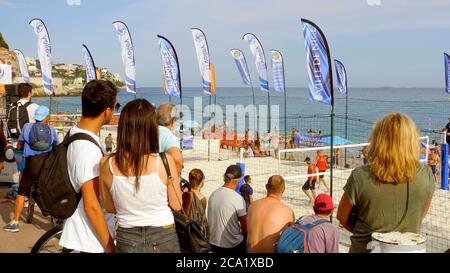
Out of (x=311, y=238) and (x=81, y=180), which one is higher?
(x=81, y=180)

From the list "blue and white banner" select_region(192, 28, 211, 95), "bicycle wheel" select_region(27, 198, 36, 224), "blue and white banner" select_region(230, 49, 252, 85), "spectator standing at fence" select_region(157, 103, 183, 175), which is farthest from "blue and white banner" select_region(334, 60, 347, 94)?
"spectator standing at fence" select_region(157, 103, 183, 175)

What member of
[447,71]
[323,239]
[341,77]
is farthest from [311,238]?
[341,77]

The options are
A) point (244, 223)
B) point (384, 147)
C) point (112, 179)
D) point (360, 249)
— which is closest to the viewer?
point (112, 179)

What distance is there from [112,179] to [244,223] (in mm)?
2268

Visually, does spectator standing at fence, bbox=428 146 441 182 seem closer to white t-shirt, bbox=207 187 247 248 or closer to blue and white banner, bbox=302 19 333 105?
blue and white banner, bbox=302 19 333 105

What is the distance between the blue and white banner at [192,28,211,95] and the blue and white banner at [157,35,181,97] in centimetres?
209

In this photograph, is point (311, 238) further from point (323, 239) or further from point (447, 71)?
point (447, 71)

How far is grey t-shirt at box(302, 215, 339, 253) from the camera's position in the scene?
286 cm

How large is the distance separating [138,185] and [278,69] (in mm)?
19268

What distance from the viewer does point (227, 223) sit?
428cm

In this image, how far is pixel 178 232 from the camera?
2.71 meters

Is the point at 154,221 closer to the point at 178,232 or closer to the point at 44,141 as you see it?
the point at 178,232

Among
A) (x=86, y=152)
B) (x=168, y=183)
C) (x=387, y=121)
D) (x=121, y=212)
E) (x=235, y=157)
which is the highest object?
(x=387, y=121)

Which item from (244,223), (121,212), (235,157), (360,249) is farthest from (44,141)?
(235,157)
